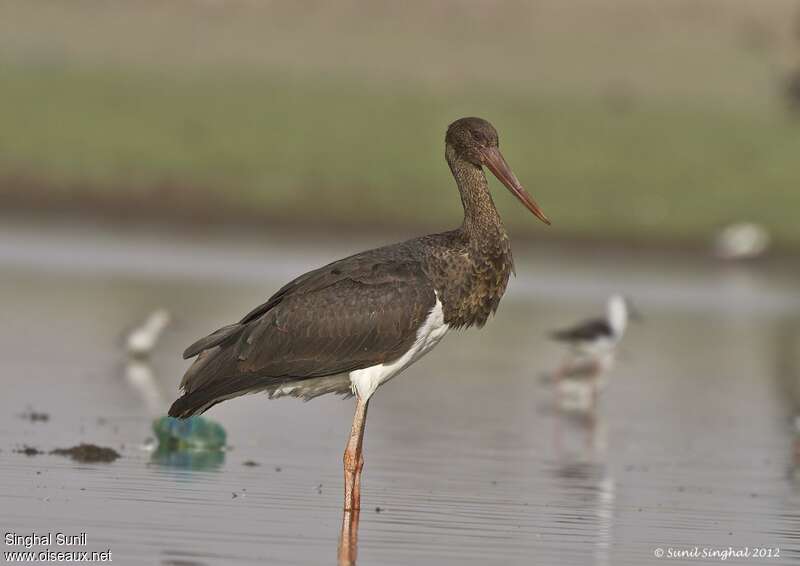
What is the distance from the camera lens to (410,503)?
11414 mm

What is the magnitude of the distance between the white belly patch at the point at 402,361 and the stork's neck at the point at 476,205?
0.56 m

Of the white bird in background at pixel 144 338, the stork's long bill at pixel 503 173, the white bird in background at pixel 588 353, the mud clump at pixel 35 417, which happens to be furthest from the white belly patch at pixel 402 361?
the white bird in background at pixel 144 338

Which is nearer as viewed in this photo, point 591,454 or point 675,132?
point 591,454

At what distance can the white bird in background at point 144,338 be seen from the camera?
19.0 meters

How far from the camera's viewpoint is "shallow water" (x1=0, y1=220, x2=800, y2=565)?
10172 mm

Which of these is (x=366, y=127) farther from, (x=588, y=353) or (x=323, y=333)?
(x=323, y=333)

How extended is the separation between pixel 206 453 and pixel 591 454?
3.02m

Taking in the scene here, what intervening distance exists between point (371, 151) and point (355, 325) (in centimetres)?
3413

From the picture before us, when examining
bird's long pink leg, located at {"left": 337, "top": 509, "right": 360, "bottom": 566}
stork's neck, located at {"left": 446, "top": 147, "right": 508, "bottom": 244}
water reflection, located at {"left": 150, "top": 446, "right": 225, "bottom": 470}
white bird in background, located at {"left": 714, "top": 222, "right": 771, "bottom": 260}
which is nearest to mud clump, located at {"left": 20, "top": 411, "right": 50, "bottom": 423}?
water reflection, located at {"left": 150, "top": 446, "right": 225, "bottom": 470}

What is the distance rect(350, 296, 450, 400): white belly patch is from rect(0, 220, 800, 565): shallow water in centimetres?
67

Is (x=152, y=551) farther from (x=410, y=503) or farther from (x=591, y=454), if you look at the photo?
(x=591, y=454)

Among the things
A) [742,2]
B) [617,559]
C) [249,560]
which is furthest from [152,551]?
[742,2]

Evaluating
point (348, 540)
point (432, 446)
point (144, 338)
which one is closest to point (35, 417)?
point (432, 446)

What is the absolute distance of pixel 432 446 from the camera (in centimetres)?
1411
